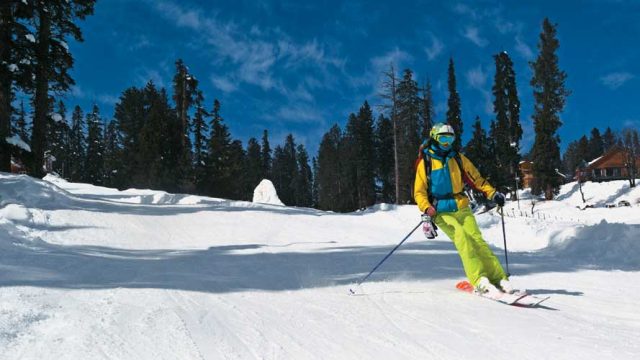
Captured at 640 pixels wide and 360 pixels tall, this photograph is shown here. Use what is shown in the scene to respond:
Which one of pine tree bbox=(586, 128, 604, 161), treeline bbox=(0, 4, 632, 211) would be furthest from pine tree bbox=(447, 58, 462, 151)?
pine tree bbox=(586, 128, 604, 161)

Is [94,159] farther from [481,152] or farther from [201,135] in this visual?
[481,152]

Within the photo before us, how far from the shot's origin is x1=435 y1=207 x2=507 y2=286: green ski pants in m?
5.52

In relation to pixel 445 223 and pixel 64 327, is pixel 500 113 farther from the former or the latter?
pixel 64 327

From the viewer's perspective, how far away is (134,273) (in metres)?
6.22

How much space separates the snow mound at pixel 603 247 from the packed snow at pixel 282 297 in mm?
36

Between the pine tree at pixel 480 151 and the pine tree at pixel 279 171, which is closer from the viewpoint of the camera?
the pine tree at pixel 480 151

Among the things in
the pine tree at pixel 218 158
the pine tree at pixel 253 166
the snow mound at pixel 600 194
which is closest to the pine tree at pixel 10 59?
the pine tree at pixel 218 158

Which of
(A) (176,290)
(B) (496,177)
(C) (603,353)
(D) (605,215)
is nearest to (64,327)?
(A) (176,290)

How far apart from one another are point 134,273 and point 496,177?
45.9 metres


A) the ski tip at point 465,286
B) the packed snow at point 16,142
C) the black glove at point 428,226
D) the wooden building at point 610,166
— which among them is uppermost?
the wooden building at point 610,166

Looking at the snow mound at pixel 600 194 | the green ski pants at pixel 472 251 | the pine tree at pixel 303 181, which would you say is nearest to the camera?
the green ski pants at pixel 472 251

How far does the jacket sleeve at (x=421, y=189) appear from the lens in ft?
18.9

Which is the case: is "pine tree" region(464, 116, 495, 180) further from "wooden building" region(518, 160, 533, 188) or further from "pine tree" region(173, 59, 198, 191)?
"pine tree" region(173, 59, 198, 191)

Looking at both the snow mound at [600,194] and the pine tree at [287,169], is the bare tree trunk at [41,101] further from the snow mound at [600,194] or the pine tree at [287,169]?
the pine tree at [287,169]
